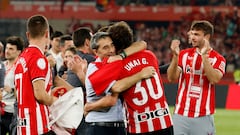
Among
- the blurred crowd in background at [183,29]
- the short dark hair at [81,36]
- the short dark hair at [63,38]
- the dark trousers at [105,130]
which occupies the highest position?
the blurred crowd in background at [183,29]

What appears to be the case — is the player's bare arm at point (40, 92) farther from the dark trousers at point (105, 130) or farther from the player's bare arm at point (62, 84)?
the player's bare arm at point (62, 84)

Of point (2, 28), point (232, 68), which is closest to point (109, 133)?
point (2, 28)

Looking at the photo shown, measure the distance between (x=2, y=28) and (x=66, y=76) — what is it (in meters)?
21.0

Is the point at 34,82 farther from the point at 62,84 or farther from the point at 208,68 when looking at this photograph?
the point at 208,68

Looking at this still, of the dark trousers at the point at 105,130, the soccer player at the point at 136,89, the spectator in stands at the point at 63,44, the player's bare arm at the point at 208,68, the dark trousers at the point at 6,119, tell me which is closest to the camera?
the soccer player at the point at 136,89

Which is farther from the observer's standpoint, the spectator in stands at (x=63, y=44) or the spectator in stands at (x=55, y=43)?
the spectator in stands at (x=55, y=43)

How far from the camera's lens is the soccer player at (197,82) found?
30.2 feet

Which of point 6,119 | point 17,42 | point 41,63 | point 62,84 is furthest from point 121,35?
point 6,119

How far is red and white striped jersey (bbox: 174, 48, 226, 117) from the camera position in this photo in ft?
30.6

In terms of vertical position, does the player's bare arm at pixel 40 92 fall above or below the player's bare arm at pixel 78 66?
below

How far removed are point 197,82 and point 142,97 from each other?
2196mm

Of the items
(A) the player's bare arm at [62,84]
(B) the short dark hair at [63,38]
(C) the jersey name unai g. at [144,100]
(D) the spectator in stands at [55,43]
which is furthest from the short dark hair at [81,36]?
(D) the spectator in stands at [55,43]

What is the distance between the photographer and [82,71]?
27.0ft

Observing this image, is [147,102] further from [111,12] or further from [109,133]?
[111,12]
